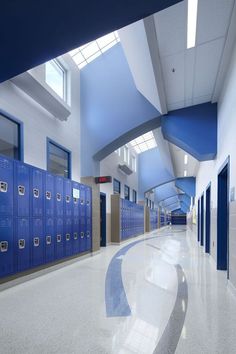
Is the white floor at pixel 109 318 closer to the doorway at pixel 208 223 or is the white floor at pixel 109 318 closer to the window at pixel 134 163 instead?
the doorway at pixel 208 223

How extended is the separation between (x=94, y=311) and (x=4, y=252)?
1935 millimetres

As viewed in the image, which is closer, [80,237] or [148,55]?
[148,55]

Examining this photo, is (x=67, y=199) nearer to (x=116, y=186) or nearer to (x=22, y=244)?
(x=22, y=244)

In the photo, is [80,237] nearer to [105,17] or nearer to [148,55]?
→ [148,55]

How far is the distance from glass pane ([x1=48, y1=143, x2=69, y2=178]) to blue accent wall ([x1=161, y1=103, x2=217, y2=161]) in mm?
3239

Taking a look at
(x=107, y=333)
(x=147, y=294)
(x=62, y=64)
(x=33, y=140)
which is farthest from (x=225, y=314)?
(x=62, y=64)

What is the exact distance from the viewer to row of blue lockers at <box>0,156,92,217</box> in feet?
13.7

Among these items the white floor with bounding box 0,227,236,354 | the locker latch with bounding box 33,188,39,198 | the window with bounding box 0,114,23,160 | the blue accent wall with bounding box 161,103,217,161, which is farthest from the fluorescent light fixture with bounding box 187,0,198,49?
the white floor with bounding box 0,227,236,354

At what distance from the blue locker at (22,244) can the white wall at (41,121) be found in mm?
1470

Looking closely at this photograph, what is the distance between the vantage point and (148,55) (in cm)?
455

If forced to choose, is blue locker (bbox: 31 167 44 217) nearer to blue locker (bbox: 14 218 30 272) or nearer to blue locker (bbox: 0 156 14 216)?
blue locker (bbox: 14 218 30 272)

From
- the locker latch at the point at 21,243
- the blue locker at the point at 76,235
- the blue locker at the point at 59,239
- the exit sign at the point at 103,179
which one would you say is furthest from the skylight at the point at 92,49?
the locker latch at the point at 21,243

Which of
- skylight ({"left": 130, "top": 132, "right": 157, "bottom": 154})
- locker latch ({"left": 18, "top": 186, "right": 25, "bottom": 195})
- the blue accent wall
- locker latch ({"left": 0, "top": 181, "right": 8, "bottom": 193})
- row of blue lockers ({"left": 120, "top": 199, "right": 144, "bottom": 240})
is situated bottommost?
row of blue lockers ({"left": 120, "top": 199, "right": 144, "bottom": 240})

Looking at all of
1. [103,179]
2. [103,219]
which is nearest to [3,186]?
[103,179]
